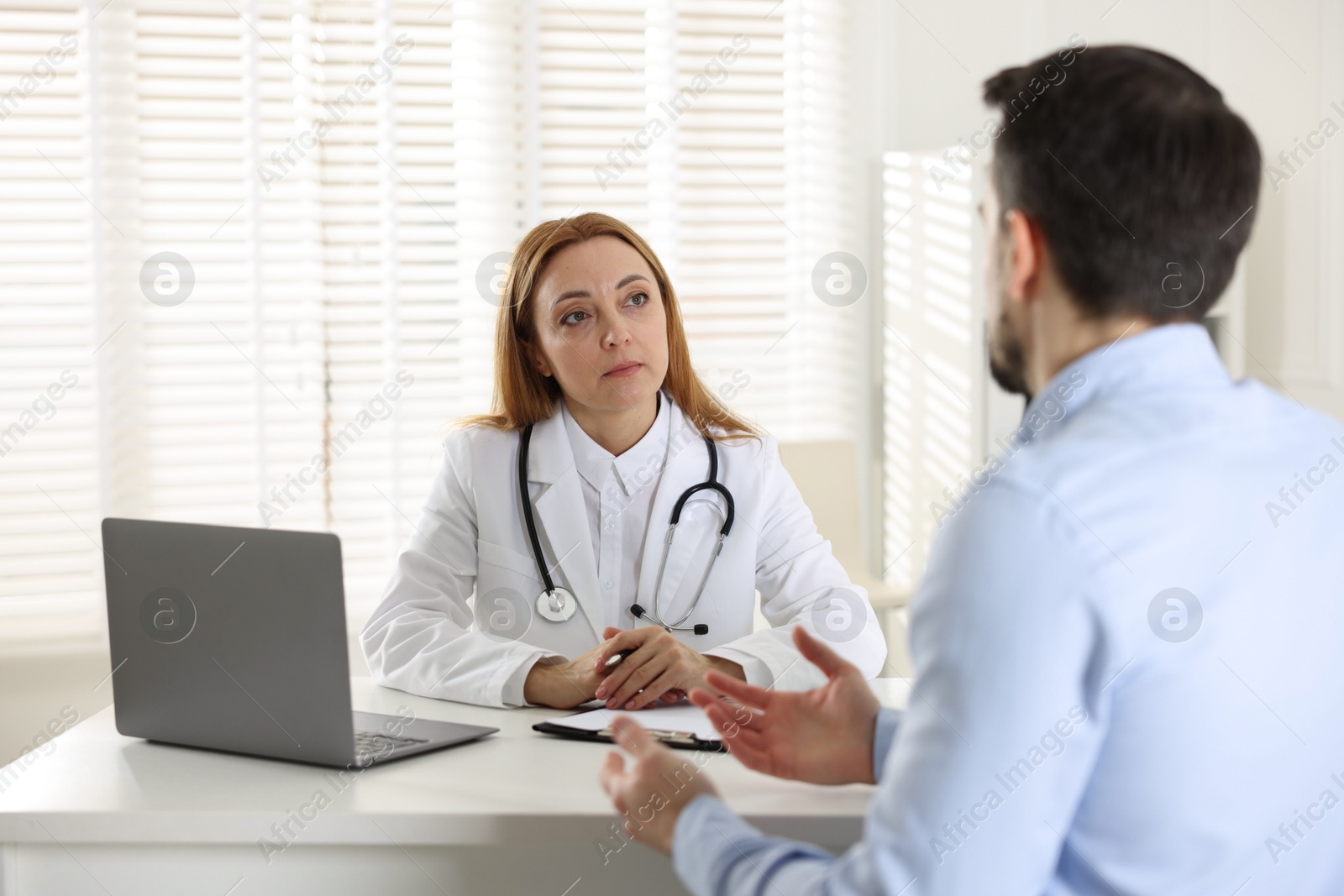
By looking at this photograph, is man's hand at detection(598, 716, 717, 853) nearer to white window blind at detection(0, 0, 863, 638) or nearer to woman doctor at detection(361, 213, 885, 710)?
woman doctor at detection(361, 213, 885, 710)

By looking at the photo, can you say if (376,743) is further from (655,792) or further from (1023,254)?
(1023,254)

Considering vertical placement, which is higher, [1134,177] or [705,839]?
[1134,177]

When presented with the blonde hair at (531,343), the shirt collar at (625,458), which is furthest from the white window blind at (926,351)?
the shirt collar at (625,458)

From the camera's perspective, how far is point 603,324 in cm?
194

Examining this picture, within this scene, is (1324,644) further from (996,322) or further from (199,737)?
(199,737)

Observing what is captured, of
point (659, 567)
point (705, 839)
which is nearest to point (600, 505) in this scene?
point (659, 567)

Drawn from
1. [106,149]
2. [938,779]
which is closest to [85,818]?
[938,779]


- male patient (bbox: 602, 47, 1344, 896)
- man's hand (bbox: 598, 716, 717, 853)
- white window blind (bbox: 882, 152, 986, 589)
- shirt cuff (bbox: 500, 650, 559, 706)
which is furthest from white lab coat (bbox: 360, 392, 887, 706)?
white window blind (bbox: 882, 152, 986, 589)

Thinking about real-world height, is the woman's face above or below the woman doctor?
above

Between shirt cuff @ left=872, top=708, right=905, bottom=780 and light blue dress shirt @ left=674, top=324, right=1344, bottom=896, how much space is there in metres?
0.27

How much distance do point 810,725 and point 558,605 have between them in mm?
789

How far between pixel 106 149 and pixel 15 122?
22cm

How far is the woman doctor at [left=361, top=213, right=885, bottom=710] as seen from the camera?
1882mm

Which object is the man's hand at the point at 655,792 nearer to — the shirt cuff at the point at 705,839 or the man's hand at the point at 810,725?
the shirt cuff at the point at 705,839
